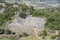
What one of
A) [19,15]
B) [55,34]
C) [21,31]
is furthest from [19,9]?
[55,34]

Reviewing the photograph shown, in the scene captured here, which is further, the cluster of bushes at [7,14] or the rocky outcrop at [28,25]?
the cluster of bushes at [7,14]

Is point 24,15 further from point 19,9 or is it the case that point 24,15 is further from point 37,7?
point 37,7

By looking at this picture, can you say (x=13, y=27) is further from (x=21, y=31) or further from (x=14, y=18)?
(x=14, y=18)

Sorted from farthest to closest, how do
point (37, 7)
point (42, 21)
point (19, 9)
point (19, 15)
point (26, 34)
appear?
point (37, 7) < point (19, 9) < point (19, 15) < point (42, 21) < point (26, 34)

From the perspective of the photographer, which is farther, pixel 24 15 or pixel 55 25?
pixel 24 15

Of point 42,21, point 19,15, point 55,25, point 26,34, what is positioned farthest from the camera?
point 19,15

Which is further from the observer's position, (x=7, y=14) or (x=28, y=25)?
(x=7, y=14)

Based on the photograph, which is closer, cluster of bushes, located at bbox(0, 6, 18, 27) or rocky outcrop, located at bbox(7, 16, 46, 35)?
rocky outcrop, located at bbox(7, 16, 46, 35)

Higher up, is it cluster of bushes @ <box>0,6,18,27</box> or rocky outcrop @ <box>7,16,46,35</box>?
cluster of bushes @ <box>0,6,18,27</box>

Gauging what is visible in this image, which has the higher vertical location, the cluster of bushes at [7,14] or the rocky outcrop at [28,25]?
the cluster of bushes at [7,14]

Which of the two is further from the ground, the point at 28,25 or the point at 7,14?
the point at 7,14
